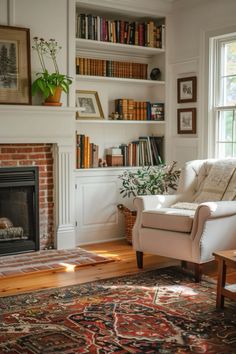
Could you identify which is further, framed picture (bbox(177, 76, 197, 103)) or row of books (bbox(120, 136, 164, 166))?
row of books (bbox(120, 136, 164, 166))

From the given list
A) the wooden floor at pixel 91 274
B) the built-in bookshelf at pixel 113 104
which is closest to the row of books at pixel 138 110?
the built-in bookshelf at pixel 113 104

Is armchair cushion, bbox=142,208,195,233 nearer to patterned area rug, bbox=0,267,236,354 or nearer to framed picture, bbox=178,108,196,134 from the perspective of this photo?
patterned area rug, bbox=0,267,236,354

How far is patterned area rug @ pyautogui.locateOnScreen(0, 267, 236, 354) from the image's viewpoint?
284 centimetres

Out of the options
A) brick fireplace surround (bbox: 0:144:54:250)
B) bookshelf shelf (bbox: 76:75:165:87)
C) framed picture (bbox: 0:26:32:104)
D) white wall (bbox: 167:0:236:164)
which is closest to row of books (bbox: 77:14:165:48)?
white wall (bbox: 167:0:236:164)

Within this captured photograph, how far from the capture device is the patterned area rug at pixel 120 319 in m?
2.84

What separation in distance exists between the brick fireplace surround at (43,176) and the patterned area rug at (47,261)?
0.19 metres

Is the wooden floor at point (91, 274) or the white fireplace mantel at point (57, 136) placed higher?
the white fireplace mantel at point (57, 136)

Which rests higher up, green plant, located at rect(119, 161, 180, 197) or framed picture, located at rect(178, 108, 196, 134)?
framed picture, located at rect(178, 108, 196, 134)

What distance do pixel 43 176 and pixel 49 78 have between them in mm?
970

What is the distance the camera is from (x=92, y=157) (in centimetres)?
563

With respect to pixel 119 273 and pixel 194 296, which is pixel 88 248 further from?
pixel 194 296

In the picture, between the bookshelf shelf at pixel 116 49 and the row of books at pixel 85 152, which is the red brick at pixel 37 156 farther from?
the bookshelf shelf at pixel 116 49

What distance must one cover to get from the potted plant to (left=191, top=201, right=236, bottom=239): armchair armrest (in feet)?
6.02

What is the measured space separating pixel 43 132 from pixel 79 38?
112 centimetres
